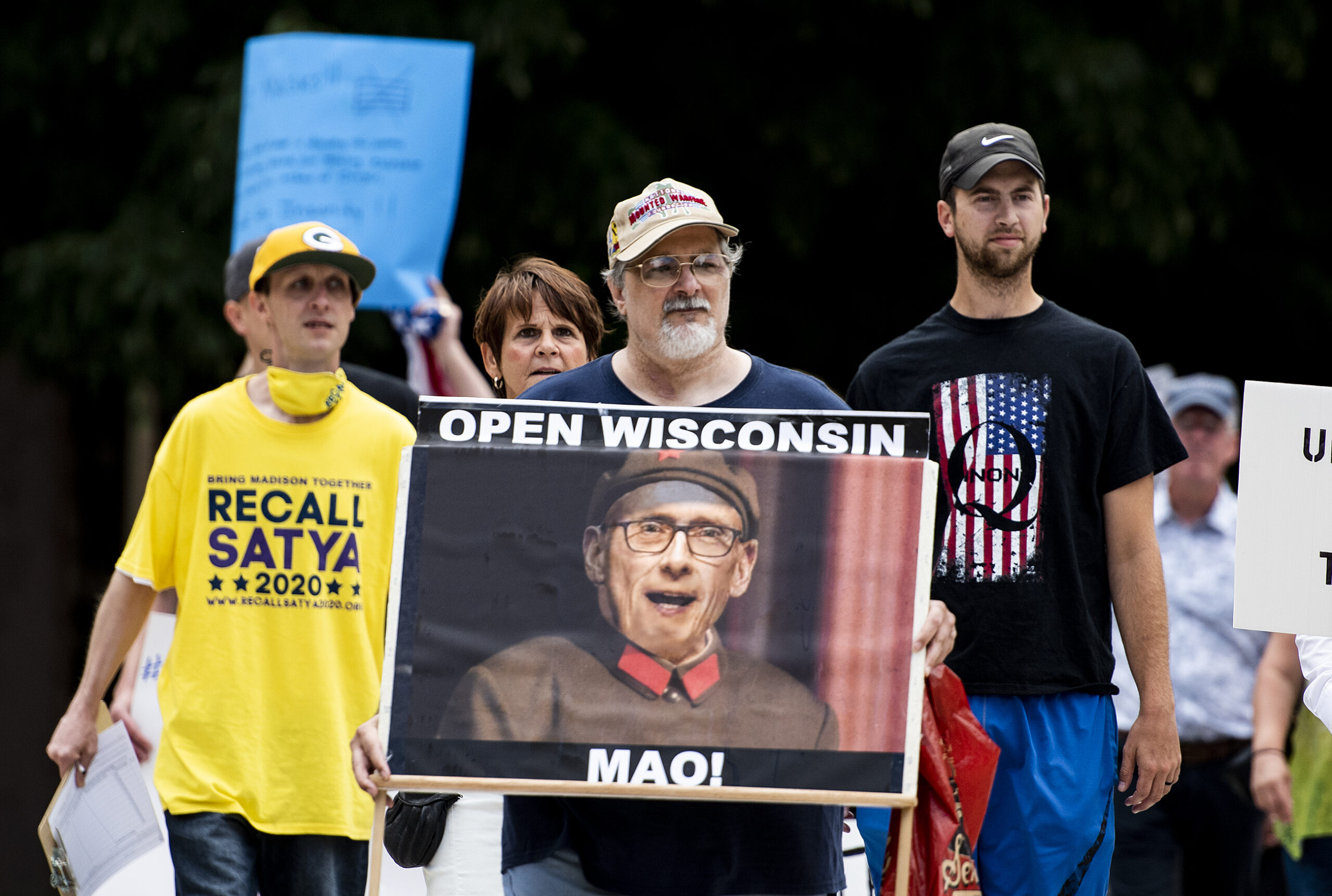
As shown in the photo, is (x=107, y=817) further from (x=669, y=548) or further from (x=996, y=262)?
(x=996, y=262)

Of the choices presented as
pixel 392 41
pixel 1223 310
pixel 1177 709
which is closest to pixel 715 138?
pixel 392 41

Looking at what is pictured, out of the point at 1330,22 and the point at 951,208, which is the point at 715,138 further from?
the point at 951,208

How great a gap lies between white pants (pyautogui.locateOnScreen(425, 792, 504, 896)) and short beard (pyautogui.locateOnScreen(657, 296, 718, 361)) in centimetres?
137

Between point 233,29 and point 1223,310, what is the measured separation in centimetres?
521

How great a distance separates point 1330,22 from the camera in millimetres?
8211

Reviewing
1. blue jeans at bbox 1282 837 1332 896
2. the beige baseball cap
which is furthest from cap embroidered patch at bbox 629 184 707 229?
blue jeans at bbox 1282 837 1332 896

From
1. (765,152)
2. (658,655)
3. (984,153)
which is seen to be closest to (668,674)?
(658,655)

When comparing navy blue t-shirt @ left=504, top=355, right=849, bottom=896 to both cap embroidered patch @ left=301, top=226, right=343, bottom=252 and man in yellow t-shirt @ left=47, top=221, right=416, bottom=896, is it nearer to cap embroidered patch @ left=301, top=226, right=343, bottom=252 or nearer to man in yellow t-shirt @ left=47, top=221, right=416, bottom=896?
man in yellow t-shirt @ left=47, top=221, right=416, bottom=896

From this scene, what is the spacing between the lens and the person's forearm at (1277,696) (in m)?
4.70

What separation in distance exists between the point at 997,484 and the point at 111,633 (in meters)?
2.38

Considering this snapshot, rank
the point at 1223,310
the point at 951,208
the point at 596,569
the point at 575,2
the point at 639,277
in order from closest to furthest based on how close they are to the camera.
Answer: the point at 596,569
the point at 639,277
the point at 951,208
the point at 575,2
the point at 1223,310

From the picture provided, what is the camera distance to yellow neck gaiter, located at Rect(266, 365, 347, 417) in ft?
15.2

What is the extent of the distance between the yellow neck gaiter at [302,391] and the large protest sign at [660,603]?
142 centimetres

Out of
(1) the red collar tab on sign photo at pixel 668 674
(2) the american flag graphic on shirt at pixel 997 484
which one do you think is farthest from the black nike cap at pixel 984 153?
(1) the red collar tab on sign photo at pixel 668 674
